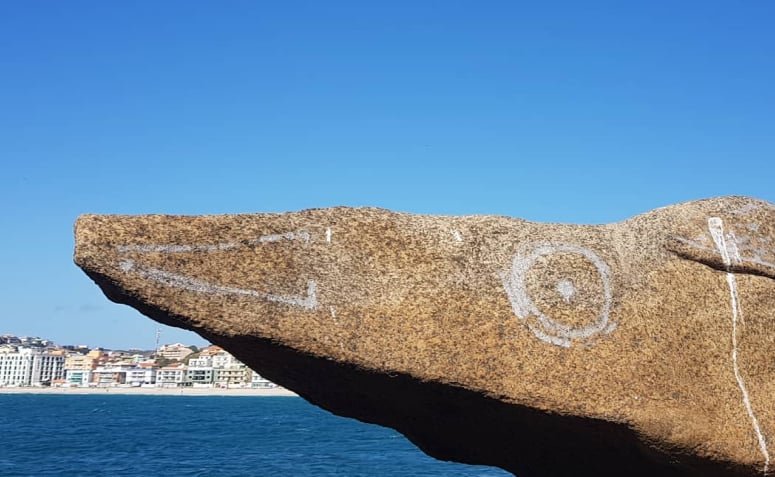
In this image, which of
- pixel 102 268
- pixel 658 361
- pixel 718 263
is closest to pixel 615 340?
pixel 658 361

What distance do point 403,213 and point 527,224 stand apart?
1334 mm

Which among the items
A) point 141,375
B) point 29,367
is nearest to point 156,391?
point 141,375

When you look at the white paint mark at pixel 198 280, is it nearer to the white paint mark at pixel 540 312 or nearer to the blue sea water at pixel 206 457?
the white paint mark at pixel 540 312

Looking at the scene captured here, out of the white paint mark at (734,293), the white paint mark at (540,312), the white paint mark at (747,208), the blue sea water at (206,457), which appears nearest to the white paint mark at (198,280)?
the white paint mark at (540,312)

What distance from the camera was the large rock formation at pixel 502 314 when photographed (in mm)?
7242

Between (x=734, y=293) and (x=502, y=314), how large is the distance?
101 inches

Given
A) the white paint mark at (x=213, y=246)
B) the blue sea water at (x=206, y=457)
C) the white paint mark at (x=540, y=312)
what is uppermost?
the white paint mark at (x=213, y=246)

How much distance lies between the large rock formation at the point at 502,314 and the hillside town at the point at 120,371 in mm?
156761

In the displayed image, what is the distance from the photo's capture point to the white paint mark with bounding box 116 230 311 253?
23.4ft

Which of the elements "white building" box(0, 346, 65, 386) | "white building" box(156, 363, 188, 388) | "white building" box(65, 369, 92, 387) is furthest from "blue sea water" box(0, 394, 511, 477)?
"white building" box(0, 346, 65, 386)

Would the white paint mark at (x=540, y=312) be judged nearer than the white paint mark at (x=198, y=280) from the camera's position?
No

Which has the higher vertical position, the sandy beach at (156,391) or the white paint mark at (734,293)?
the white paint mark at (734,293)

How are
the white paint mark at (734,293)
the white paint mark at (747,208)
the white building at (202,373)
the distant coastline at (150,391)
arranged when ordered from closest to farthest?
the white paint mark at (734,293) → the white paint mark at (747,208) → the distant coastline at (150,391) → the white building at (202,373)

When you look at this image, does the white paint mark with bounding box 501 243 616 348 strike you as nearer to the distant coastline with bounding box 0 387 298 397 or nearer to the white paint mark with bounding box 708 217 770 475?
the white paint mark with bounding box 708 217 770 475
